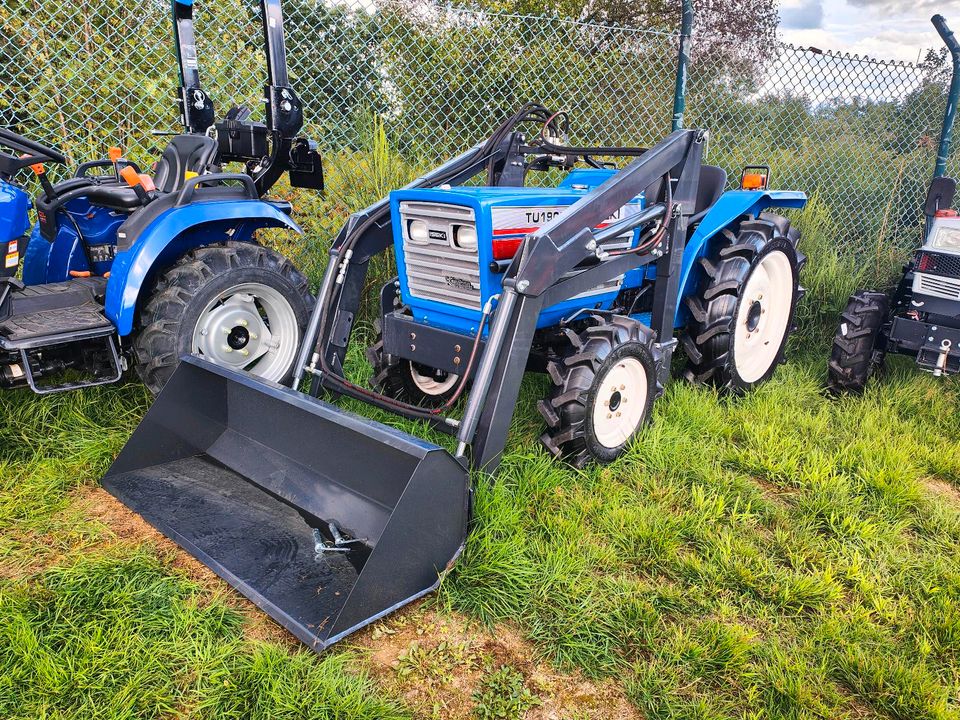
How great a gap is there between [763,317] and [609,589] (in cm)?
249

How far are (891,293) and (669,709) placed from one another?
385 centimetres

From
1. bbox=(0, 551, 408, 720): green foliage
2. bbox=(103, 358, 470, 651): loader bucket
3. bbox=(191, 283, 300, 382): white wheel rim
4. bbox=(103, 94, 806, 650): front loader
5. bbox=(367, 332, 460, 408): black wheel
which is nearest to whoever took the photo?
bbox=(0, 551, 408, 720): green foliage

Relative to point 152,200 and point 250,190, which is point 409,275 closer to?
point 250,190

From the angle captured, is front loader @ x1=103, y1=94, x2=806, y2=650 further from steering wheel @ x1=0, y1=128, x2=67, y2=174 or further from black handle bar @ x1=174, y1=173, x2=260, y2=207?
steering wheel @ x1=0, y1=128, x2=67, y2=174

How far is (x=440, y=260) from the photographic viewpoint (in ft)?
10.5

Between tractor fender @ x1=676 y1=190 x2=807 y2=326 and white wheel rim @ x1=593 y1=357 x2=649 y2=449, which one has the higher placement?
tractor fender @ x1=676 y1=190 x2=807 y2=326

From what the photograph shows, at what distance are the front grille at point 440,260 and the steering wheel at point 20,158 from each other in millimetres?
1636

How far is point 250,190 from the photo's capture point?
3826mm

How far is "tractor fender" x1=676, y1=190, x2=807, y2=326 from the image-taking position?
3893 mm

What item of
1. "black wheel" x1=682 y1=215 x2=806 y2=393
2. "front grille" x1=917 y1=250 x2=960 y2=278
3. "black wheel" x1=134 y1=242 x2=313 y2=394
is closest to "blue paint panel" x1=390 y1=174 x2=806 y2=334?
"black wheel" x1=682 y1=215 x2=806 y2=393

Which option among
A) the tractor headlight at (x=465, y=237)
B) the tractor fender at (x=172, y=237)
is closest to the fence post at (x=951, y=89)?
the tractor headlight at (x=465, y=237)

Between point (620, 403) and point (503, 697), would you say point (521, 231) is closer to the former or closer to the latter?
point (620, 403)

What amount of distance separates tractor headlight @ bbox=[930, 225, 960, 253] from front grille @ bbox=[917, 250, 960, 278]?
0.28ft

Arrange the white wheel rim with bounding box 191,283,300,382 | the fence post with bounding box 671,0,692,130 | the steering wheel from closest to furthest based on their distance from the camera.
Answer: the steering wheel
the white wheel rim with bounding box 191,283,300,382
the fence post with bounding box 671,0,692,130
